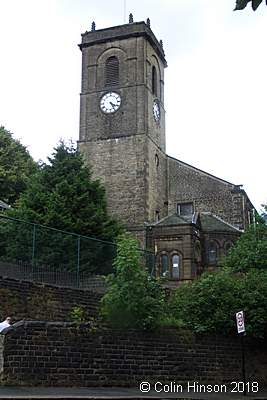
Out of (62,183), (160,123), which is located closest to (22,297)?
(62,183)

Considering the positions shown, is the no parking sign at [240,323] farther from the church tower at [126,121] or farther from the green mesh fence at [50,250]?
the church tower at [126,121]

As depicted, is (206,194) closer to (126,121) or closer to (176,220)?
(176,220)

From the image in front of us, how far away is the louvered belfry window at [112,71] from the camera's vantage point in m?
45.9

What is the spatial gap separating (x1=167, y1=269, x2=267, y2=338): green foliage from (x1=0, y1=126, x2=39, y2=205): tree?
26.1 metres

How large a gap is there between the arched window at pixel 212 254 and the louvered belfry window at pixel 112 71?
1570 centimetres

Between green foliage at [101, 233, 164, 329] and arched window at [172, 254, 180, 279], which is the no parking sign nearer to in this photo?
green foliage at [101, 233, 164, 329]

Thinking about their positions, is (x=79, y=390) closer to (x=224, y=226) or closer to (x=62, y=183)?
(x=62, y=183)

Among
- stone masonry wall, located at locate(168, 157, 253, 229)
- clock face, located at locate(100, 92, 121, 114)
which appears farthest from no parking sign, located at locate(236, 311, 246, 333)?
clock face, located at locate(100, 92, 121, 114)

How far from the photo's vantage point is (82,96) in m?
46.4

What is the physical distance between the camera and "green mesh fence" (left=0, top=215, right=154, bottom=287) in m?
18.2

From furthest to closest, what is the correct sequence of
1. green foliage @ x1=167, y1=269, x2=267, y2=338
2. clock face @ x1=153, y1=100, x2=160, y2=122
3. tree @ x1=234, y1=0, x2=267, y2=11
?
clock face @ x1=153, y1=100, x2=160, y2=122 < green foliage @ x1=167, y1=269, x2=267, y2=338 < tree @ x1=234, y1=0, x2=267, y2=11

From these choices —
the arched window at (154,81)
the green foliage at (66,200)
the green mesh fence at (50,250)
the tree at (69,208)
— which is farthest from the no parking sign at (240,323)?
the arched window at (154,81)

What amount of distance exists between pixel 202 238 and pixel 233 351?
2415 centimetres

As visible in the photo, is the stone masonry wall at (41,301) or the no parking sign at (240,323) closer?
the no parking sign at (240,323)
